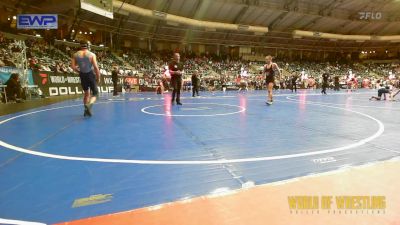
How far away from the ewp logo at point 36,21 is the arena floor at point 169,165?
1218 cm

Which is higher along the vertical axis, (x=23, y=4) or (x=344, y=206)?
(x=23, y=4)

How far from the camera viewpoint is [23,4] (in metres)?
23.7

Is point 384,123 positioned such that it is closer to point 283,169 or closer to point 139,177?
point 283,169

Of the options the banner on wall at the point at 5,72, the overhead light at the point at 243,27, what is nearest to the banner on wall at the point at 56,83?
the banner on wall at the point at 5,72

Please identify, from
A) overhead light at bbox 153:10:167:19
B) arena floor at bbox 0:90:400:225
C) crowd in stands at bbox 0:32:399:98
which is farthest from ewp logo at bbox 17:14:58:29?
overhead light at bbox 153:10:167:19

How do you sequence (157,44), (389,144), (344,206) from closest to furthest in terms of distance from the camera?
1. (344,206)
2. (389,144)
3. (157,44)

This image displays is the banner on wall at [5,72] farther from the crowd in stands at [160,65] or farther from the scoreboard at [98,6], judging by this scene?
the scoreboard at [98,6]

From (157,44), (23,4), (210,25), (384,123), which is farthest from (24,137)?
(157,44)

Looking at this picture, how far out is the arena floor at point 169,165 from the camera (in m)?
2.11

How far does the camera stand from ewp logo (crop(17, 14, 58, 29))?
50.7 ft

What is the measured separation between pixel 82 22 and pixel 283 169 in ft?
102

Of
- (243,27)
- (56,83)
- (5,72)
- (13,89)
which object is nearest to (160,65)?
(243,27)

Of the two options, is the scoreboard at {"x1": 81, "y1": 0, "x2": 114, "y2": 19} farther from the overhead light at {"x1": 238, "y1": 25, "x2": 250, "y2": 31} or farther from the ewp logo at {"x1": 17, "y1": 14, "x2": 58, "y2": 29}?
the overhead light at {"x1": 238, "y1": 25, "x2": 250, "y2": 31}

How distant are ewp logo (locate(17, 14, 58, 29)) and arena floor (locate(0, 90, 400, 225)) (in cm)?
1218
